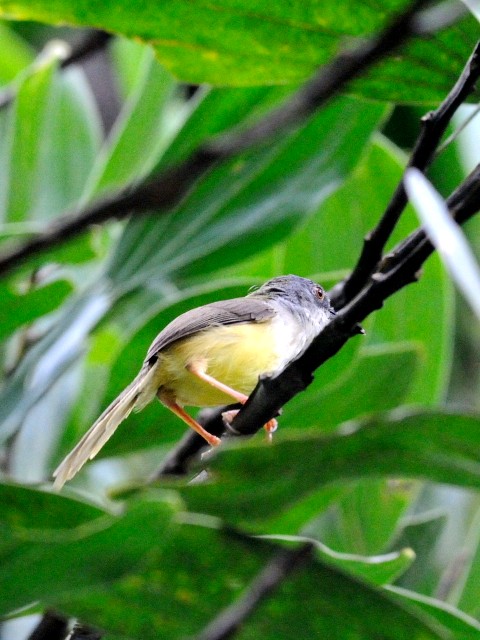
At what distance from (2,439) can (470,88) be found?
119 centimetres

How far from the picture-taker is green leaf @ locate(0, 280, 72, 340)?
1.94 metres

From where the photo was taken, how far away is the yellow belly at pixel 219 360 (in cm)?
168

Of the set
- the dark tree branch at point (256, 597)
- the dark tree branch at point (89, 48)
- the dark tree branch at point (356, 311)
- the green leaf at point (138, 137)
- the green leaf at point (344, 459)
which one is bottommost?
the dark tree branch at point (256, 597)

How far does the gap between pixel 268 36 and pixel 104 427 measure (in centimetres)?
73

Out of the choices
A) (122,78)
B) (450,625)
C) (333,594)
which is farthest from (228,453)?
(122,78)

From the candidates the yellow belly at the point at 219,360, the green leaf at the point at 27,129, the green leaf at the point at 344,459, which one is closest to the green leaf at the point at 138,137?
the green leaf at the point at 27,129

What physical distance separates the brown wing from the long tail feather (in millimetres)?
58

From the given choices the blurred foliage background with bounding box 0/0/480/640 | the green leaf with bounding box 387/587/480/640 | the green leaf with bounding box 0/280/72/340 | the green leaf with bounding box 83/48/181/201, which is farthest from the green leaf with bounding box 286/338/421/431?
the green leaf with bounding box 83/48/181/201

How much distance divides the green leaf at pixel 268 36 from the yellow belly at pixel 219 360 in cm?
49

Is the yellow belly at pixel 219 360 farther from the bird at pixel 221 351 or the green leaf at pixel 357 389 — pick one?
the green leaf at pixel 357 389

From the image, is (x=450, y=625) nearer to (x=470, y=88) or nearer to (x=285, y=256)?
(x=470, y=88)

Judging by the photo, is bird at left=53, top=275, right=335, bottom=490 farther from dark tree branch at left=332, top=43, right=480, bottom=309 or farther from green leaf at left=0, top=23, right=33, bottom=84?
green leaf at left=0, top=23, right=33, bottom=84

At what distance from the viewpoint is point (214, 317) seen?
189cm

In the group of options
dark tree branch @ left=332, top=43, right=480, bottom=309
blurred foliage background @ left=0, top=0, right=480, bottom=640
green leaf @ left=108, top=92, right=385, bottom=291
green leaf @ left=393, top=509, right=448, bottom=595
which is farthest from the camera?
green leaf @ left=393, top=509, right=448, bottom=595
